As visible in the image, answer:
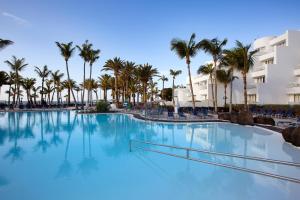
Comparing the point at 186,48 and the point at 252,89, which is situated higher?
the point at 186,48

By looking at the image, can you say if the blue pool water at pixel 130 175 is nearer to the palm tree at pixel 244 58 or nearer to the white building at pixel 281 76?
the palm tree at pixel 244 58

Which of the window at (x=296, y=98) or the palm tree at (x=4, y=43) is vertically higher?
the palm tree at (x=4, y=43)

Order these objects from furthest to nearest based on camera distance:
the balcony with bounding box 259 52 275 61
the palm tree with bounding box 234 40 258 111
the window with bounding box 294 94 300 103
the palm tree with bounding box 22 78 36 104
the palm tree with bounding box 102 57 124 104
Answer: the palm tree with bounding box 22 78 36 104
the palm tree with bounding box 102 57 124 104
the balcony with bounding box 259 52 275 61
the window with bounding box 294 94 300 103
the palm tree with bounding box 234 40 258 111

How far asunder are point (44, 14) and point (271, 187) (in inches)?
817

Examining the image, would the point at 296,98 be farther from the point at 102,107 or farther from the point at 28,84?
the point at 28,84

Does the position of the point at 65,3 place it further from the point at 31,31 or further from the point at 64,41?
the point at 64,41

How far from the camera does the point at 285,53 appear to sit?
33.9m

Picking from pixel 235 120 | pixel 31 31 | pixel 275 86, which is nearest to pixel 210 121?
pixel 235 120

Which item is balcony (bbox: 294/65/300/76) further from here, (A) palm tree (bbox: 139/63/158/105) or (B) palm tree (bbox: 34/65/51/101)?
(B) palm tree (bbox: 34/65/51/101)

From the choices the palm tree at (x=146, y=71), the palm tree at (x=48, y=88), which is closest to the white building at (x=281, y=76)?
the palm tree at (x=146, y=71)

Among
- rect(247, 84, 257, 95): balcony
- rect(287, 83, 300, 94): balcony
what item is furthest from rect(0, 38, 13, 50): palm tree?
rect(287, 83, 300, 94): balcony

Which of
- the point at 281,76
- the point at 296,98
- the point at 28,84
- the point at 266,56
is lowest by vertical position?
the point at 296,98


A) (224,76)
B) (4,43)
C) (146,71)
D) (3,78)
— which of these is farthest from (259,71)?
(3,78)

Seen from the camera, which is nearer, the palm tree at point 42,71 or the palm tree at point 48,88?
the palm tree at point 42,71
